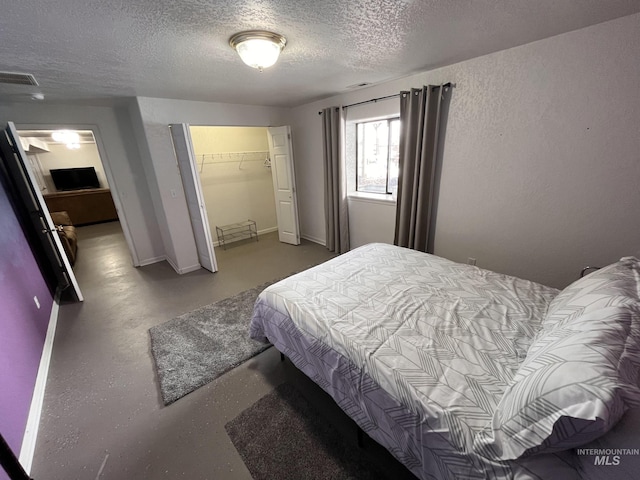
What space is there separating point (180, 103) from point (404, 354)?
3847mm

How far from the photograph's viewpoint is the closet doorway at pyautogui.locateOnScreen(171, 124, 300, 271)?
4.30 meters

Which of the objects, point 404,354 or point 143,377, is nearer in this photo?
point 404,354

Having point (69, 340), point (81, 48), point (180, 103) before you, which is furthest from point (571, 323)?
point (180, 103)

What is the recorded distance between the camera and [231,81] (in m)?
2.60

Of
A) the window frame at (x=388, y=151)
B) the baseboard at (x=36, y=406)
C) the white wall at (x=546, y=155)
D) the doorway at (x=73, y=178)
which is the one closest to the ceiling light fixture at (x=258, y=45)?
the white wall at (x=546, y=155)

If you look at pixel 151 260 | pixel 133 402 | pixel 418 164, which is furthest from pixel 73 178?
pixel 418 164

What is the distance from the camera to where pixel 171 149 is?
334 centimetres

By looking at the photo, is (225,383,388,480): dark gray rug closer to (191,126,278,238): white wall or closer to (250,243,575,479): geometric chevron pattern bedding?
(250,243,575,479): geometric chevron pattern bedding

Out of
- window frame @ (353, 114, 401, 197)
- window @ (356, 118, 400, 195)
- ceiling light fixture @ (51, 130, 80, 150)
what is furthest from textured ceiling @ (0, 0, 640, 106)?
ceiling light fixture @ (51, 130, 80, 150)

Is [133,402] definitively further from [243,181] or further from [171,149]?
[243,181]

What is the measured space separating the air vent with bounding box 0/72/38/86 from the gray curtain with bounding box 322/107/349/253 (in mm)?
2966

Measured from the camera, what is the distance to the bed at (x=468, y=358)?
762mm

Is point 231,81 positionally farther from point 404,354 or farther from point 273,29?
point 404,354

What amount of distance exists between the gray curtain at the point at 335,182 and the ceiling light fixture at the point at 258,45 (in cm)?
195
